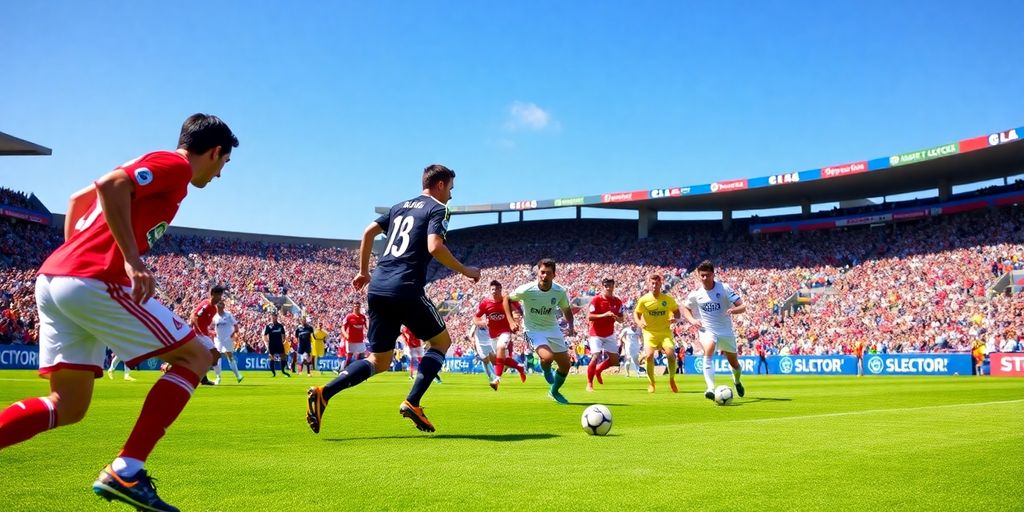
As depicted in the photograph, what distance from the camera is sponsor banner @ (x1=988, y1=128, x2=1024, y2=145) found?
37.0 metres

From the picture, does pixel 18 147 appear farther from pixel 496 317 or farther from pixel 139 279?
pixel 139 279

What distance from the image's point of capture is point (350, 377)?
7.22 metres

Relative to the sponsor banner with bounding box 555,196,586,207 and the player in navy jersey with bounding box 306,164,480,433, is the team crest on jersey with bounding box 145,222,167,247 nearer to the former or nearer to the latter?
the player in navy jersey with bounding box 306,164,480,433

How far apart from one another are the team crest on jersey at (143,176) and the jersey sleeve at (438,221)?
3.41 meters

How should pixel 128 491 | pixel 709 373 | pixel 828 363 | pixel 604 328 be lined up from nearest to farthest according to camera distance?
1. pixel 128 491
2. pixel 709 373
3. pixel 604 328
4. pixel 828 363

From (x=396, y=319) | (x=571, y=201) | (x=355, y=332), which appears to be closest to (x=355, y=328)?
(x=355, y=332)

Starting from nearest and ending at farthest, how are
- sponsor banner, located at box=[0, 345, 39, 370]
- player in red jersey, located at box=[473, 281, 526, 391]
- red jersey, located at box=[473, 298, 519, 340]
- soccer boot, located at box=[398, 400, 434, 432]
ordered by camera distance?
soccer boot, located at box=[398, 400, 434, 432]
player in red jersey, located at box=[473, 281, 526, 391]
red jersey, located at box=[473, 298, 519, 340]
sponsor banner, located at box=[0, 345, 39, 370]

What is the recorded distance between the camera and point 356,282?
25.1ft

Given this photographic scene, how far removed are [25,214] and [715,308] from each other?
48.8m

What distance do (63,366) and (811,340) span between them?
133ft

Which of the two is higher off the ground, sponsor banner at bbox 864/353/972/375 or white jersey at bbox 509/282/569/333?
white jersey at bbox 509/282/569/333

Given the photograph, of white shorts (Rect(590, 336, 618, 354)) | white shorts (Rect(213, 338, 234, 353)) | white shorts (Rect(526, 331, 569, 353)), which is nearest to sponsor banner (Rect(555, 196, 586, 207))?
white shorts (Rect(213, 338, 234, 353))

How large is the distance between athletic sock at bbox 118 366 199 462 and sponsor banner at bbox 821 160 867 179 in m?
45.8

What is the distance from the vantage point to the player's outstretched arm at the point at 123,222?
357 cm
